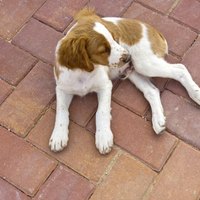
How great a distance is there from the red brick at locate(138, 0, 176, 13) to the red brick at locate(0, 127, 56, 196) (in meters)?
1.48

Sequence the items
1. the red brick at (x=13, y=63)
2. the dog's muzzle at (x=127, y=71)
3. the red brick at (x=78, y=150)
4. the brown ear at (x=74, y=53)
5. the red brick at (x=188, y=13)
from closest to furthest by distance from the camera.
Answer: the brown ear at (x=74, y=53)
the red brick at (x=78, y=150)
the dog's muzzle at (x=127, y=71)
the red brick at (x=13, y=63)
the red brick at (x=188, y=13)

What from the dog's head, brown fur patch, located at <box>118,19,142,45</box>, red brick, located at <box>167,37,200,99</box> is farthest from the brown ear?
red brick, located at <box>167,37,200,99</box>

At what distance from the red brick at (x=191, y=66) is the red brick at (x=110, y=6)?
628 mm

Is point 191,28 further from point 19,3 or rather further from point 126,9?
point 19,3

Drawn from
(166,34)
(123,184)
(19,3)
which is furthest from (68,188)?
(19,3)

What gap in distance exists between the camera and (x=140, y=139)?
10.0ft

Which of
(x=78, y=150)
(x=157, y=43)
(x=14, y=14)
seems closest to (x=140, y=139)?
(x=78, y=150)

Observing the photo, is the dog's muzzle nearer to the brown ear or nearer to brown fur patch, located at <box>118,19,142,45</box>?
brown fur patch, located at <box>118,19,142,45</box>

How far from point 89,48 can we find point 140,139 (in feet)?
2.50

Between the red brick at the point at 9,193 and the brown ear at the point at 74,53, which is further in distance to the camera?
the red brick at the point at 9,193

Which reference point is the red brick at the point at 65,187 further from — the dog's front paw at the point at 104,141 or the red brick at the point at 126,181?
the dog's front paw at the point at 104,141

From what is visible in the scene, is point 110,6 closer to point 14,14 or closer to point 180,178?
point 14,14

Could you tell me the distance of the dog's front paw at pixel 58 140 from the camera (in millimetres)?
2992

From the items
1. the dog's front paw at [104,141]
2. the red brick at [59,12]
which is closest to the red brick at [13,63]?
the red brick at [59,12]
